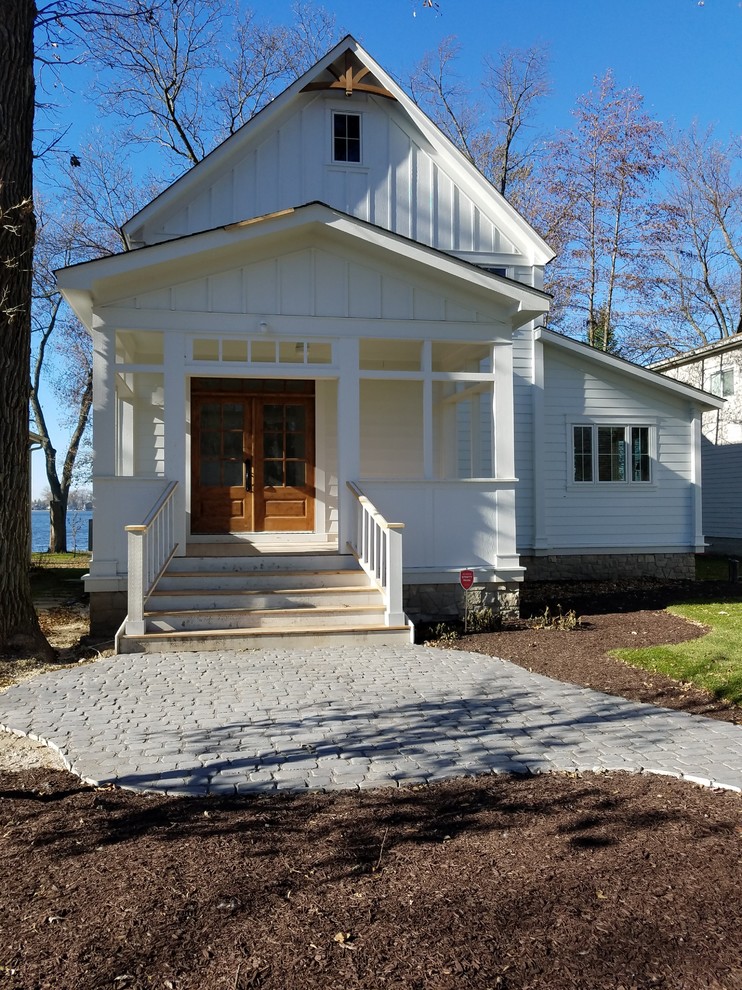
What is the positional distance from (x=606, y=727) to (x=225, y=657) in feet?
12.6

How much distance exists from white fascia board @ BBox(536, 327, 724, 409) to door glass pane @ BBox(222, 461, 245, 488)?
5899 millimetres

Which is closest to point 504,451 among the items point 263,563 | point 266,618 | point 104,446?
point 263,563

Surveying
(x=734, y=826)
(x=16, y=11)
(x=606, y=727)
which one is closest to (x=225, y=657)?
(x=606, y=727)

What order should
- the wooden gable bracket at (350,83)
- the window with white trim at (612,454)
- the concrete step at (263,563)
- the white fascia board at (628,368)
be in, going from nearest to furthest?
the concrete step at (263,563), the wooden gable bracket at (350,83), the white fascia board at (628,368), the window with white trim at (612,454)

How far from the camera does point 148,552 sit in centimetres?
839

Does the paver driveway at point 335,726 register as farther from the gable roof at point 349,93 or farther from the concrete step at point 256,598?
the gable roof at point 349,93

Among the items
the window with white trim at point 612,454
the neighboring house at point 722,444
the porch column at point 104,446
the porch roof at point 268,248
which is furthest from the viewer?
the neighboring house at point 722,444

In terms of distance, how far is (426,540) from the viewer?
9883 mm

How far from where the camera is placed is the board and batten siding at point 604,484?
46.6ft

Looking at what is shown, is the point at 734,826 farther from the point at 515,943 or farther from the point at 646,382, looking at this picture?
the point at 646,382

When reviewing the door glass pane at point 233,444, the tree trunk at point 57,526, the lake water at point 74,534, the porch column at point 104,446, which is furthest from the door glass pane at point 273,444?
the tree trunk at point 57,526

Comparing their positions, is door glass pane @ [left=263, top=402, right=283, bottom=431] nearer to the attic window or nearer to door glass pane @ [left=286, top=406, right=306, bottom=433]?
door glass pane @ [left=286, top=406, right=306, bottom=433]

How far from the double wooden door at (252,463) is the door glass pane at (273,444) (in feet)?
0.05

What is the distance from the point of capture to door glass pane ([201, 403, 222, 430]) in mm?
11352
